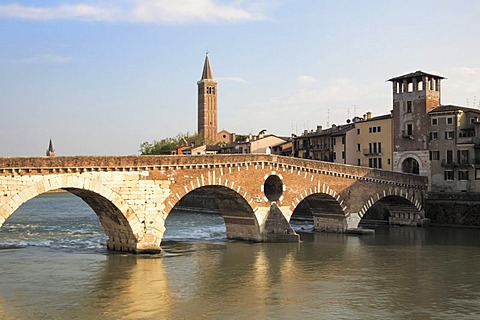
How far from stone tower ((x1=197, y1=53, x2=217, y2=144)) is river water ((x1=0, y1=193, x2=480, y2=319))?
9308 cm

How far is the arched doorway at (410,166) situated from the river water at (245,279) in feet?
39.8

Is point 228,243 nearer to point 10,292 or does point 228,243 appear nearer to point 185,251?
point 185,251

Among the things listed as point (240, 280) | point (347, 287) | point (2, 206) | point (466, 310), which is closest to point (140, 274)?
point (240, 280)

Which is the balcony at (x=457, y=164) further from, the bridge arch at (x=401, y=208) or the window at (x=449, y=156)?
the bridge arch at (x=401, y=208)

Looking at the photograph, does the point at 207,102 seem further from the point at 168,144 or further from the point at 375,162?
the point at 375,162

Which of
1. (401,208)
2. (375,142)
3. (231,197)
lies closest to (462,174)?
(401,208)

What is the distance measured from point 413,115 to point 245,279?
28.6 m

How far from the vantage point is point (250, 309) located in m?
21.1

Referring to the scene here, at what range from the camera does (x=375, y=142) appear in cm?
5409

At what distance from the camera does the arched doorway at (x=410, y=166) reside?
A: 5154 centimetres

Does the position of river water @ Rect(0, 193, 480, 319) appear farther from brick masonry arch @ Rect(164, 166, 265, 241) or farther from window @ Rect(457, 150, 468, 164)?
window @ Rect(457, 150, 468, 164)

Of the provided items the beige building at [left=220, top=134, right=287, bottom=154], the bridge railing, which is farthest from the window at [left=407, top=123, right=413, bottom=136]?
the beige building at [left=220, top=134, right=287, bottom=154]

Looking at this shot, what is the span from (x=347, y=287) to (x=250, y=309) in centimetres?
528

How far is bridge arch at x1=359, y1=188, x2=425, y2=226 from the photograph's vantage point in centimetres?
4536
